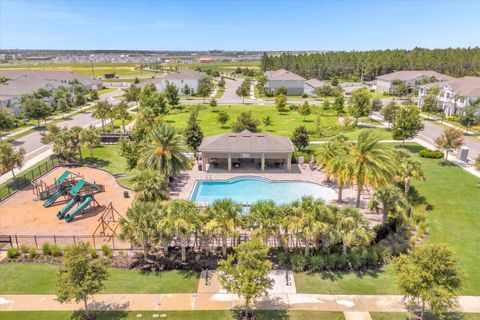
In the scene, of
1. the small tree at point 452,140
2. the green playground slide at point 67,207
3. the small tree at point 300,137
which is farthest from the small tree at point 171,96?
the small tree at point 452,140

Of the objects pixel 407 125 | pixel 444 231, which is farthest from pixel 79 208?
pixel 407 125

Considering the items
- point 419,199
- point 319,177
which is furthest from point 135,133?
point 419,199

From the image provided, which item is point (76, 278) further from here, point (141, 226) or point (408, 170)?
point (408, 170)

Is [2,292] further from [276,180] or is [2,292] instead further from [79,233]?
[276,180]

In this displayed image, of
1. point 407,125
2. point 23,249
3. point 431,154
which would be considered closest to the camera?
point 23,249

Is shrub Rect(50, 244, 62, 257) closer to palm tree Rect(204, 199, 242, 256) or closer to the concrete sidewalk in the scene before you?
the concrete sidewalk

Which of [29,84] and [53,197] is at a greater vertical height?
[29,84]
